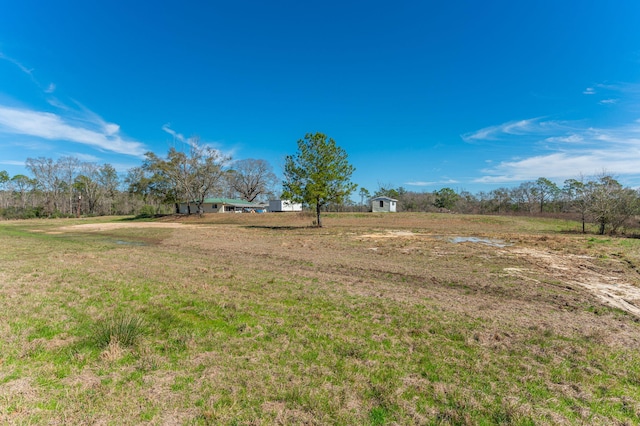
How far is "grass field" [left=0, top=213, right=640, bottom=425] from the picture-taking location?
290cm

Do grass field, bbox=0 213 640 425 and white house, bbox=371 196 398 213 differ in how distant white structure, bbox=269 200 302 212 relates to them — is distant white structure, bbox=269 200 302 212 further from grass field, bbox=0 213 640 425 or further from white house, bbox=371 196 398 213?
grass field, bbox=0 213 640 425

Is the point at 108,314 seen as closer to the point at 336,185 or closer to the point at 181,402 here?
the point at 181,402

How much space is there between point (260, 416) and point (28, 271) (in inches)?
391

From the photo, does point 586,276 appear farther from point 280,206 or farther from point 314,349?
point 280,206

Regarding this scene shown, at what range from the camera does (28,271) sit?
333 inches

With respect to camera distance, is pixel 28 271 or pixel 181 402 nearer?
pixel 181 402

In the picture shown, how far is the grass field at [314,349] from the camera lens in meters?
2.90

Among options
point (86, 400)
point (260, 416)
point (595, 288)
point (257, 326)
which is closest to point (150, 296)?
point (257, 326)

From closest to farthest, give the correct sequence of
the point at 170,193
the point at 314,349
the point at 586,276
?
1. the point at 314,349
2. the point at 586,276
3. the point at 170,193

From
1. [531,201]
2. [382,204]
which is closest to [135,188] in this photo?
[382,204]

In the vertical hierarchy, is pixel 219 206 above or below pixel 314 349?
above

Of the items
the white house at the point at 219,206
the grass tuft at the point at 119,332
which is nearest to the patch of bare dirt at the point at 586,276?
the grass tuft at the point at 119,332

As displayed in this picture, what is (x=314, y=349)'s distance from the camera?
4137 mm

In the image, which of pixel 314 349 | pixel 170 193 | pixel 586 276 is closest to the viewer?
pixel 314 349
